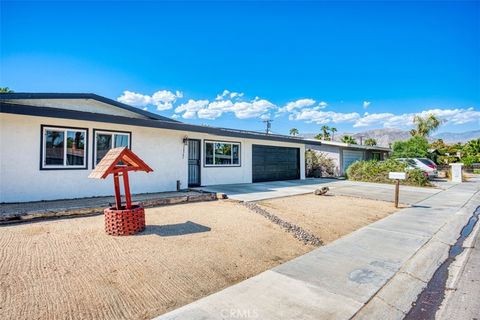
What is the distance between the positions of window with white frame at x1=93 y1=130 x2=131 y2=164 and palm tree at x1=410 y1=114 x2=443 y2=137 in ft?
146

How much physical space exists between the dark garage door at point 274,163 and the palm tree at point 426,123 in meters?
33.3

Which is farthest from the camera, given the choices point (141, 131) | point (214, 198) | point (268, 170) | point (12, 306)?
point (268, 170)

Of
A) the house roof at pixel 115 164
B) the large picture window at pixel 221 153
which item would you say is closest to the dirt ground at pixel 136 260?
the house roof at pixel 115 164

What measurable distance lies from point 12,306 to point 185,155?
8739 millimetres

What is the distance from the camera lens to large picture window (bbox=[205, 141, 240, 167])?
12345mm

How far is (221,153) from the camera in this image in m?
12.9

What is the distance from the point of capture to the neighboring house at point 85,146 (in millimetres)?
7199

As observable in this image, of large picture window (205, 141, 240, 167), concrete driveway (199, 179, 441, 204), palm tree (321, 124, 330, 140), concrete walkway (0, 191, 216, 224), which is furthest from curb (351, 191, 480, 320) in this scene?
palm tree (321, 124, 330, 140)

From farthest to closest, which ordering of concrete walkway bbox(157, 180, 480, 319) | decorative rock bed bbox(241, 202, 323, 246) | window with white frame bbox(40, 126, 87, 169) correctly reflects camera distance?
window with white frame bbox(40, 126, 87, 169), decorative rock bed bbox(241, 202, 323, 246), concrete walkway bbox(157, 180, 480, 319)

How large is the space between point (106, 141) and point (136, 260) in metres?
6.39

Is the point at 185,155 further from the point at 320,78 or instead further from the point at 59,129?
the point at 320,78

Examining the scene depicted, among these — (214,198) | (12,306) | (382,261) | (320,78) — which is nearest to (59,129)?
(214,198)

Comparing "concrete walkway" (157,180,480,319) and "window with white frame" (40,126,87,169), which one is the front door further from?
"concrete walkway" (157,180,480,319)

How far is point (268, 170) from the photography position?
1566 cm
